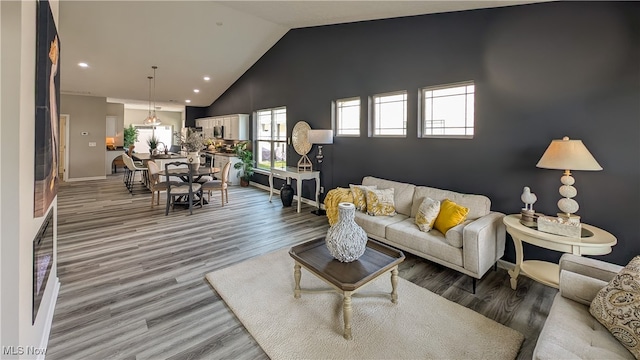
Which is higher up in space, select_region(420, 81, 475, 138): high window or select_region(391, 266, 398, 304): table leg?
select_region(420, 81, 475, 138): high window

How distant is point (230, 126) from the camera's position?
8.48 m

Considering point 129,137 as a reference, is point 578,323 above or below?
below

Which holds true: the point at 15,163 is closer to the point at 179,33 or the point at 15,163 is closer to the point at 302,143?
the point at 302,143

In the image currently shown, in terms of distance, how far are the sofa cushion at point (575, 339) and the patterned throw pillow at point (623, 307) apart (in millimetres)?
43

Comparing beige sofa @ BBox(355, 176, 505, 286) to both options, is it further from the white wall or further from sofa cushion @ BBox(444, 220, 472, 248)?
the white wall

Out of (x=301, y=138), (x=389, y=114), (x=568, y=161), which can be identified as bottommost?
(x=568, y=161)

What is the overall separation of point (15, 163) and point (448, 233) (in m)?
3.20

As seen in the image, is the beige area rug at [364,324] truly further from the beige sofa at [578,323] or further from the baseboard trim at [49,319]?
the baseboard trim at [49,319]

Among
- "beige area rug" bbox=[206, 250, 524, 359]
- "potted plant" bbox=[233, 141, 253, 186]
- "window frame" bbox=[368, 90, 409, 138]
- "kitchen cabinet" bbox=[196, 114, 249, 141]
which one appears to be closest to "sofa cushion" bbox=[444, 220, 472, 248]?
"beige area rug" bbox=[206, 250, 524, 359]

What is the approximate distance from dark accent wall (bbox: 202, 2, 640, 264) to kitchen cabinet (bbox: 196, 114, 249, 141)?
3.91 m

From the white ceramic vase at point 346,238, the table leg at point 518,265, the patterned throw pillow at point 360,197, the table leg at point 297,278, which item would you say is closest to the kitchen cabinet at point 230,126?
the patterned throw pillow at point 360,197

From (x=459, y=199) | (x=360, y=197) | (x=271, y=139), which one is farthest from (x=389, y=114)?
(x=271, y=139)

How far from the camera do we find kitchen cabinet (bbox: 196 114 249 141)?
802cm

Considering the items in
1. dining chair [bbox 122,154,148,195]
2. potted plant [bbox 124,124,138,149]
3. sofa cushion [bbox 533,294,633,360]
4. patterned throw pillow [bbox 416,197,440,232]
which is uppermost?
potted plant [bbox 124,124,138,149]
